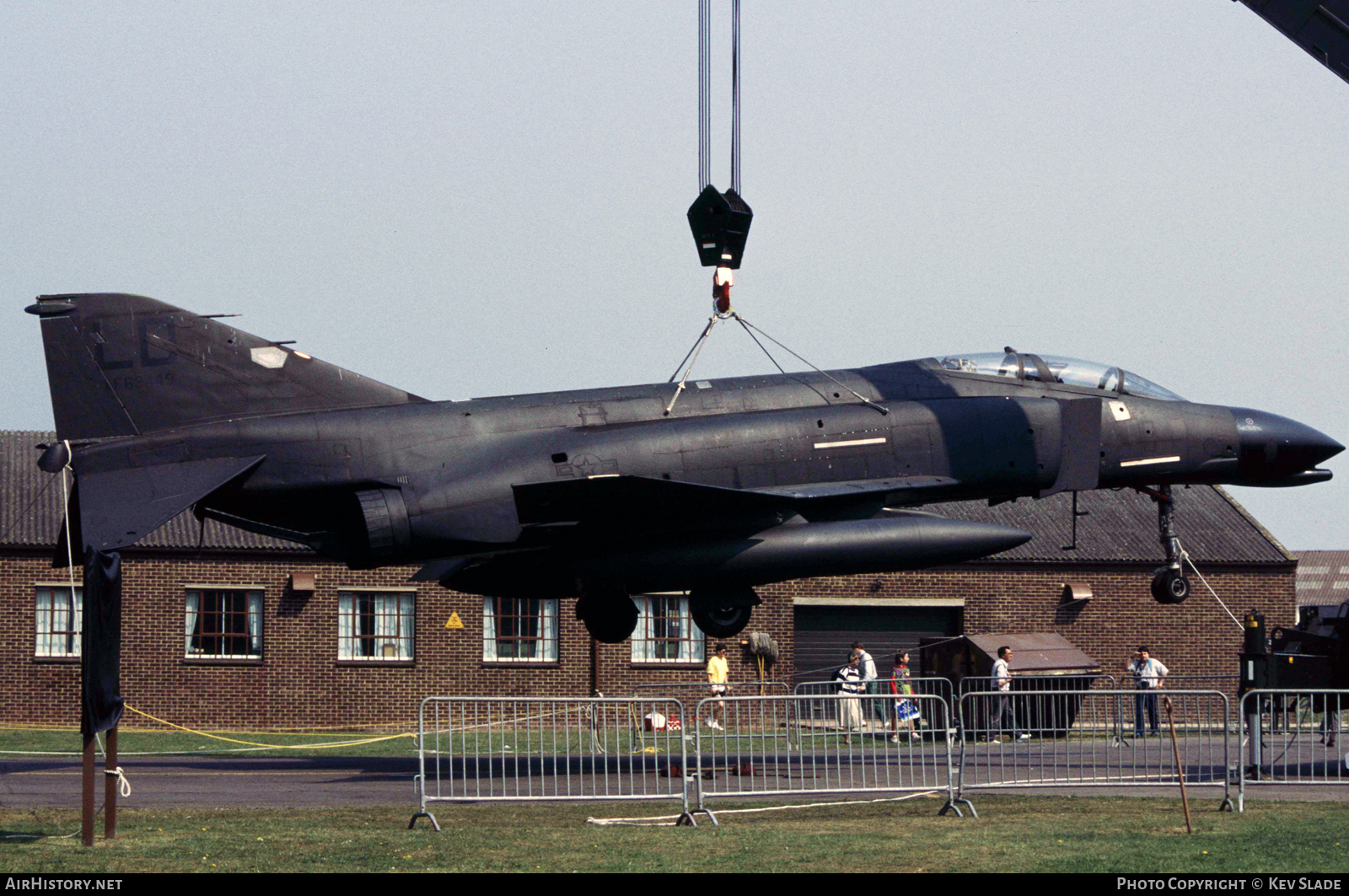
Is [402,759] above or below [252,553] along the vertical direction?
below

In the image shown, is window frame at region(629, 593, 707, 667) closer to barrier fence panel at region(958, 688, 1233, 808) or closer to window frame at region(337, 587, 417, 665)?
window frame at region(337, 587, 417, 665)

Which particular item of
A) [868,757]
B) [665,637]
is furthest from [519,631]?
[868,757]

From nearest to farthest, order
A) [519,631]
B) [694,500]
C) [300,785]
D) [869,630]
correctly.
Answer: [300,785]
[694,500]
[519,631]
[869,630]

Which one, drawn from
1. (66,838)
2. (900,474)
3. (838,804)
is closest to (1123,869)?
(838,804)

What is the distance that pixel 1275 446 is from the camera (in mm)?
20641

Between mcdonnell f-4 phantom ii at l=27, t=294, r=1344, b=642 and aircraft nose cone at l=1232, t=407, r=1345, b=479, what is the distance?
1088mm

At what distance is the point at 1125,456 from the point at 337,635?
2045 centimetres

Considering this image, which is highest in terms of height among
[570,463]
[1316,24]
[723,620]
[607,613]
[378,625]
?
[1316,24]

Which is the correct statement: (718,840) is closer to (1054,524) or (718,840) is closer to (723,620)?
(723,620)

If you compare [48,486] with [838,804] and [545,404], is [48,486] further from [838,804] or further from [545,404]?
[838,804]

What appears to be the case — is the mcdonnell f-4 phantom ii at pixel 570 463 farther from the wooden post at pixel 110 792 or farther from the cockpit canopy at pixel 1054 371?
the wooden post at pixel 110 792

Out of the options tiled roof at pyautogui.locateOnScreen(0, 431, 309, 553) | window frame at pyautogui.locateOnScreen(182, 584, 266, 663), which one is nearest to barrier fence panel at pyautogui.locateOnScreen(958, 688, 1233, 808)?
window frame at pyautogui.locateOnScreen(182, 584, 266, 663)

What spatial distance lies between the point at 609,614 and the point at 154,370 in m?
6.47

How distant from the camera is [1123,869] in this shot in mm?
10055
